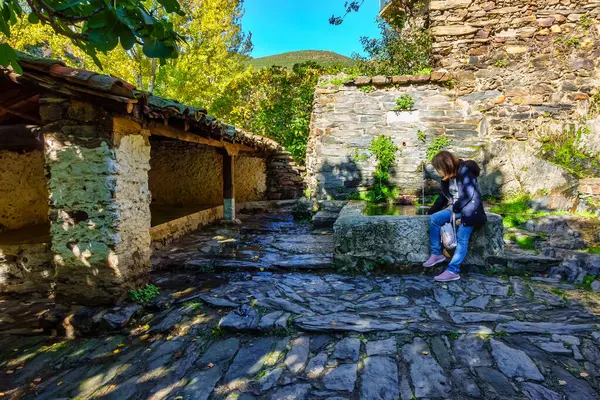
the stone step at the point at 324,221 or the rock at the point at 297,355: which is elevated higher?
the stone step at the point at 324,221

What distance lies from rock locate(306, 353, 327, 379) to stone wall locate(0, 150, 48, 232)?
14.9 ft

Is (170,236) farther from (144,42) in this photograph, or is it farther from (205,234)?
(144,42)

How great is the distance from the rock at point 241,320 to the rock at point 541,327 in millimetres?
2033

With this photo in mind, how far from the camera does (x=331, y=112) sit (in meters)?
7.10

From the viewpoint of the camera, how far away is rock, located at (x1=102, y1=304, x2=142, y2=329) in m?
3.13

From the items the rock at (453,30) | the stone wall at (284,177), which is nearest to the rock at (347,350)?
the rock at (453,30)

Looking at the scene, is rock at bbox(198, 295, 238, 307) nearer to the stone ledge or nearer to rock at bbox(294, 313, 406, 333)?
rock at bbox(294, 313, 406, 333)

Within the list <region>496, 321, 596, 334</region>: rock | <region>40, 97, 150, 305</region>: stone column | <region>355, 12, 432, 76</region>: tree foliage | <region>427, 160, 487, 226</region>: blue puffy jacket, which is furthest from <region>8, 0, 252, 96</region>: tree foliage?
<region>496, 321, 596, 334</region>: rock

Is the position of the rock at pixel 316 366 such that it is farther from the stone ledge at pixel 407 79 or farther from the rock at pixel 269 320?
the stone ledge at pixel 407 79

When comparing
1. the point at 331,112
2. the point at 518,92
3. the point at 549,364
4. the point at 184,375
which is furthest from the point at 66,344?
the point at 518,92

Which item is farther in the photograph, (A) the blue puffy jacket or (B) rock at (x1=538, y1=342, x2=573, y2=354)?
(A) the blue puffy jacket

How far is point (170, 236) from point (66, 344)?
9.09 feet

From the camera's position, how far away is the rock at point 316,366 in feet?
7.70

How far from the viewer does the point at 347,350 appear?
2602 millimetres
